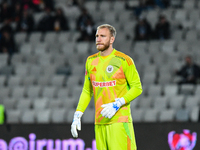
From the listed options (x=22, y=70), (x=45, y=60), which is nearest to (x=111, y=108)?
(x=22, y=70)

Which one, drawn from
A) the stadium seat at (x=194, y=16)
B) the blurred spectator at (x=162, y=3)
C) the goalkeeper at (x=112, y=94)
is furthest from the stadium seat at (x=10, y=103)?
the goalkeeper at (x=112, y=94)

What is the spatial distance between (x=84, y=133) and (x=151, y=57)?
15.0 feet

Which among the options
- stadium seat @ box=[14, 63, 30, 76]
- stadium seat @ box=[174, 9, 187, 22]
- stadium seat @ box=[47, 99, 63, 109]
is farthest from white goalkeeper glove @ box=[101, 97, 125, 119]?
stadium seat @ box=[174, 9, 187, 22]

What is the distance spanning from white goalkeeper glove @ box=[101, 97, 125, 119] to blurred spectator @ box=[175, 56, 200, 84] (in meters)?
6.18

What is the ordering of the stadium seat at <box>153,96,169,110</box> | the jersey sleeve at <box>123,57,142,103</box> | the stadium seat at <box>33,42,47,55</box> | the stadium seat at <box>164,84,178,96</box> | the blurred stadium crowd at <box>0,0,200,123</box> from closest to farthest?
the jersey sleeve at <box>123,57,142,103</box>
the stadium seat at <box>153,96,169,110</box>
the blurred stadium crowd at <box>0,0,200,123</box>
the stadium seat at <box>164,84,178,96</box>
the stadium seat at <box>33,42,47,55</box>

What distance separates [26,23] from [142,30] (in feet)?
12.3

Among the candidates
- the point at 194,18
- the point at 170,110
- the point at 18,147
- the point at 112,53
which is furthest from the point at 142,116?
the point at 112,53

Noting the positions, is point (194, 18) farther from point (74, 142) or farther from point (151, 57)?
point (74, 142)

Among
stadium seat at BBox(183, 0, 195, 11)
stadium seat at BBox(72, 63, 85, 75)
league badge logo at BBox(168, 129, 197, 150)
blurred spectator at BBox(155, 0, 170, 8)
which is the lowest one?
league badge logo at BBox(168, 129, 197, 150)

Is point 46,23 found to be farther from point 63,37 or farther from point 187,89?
point 187,89

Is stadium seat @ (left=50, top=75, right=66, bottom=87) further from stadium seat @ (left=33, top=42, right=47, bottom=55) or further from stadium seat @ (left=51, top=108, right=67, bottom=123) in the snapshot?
stadium seat @ (left=33, top=42, right=47, bottom=55)

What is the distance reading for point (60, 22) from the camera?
1291cm

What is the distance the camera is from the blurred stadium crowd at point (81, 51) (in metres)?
10.0

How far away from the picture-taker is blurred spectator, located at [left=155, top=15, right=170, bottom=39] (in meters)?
11.9
